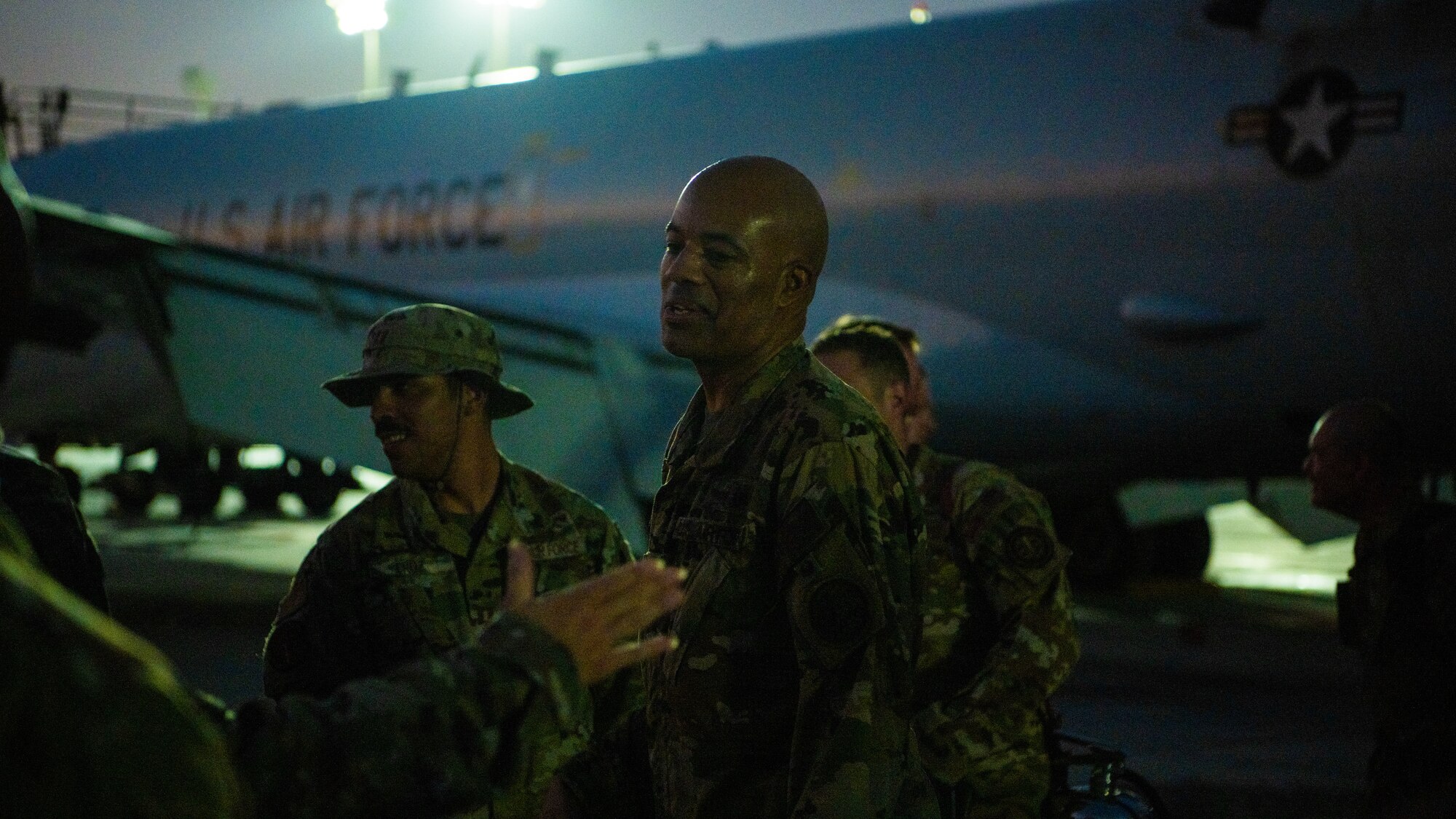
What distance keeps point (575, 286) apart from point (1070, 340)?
3.86 meters

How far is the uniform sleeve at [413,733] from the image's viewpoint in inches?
59.9

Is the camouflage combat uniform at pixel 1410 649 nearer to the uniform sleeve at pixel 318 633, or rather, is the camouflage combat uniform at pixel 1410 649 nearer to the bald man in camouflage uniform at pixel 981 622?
the bald man in camouflage uniform at pixel 981 622

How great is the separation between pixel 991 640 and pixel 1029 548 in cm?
23

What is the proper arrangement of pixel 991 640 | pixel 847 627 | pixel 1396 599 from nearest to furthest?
pixel 847 627 < pixel 991 640 < pixel 1396 599

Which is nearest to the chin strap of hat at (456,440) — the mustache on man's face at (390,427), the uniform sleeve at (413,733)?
the mustache on man's face at (390,427)

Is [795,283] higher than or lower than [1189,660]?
higher

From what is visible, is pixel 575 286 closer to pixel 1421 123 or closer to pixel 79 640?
pixel 1421 123

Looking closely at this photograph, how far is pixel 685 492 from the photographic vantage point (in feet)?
8.34

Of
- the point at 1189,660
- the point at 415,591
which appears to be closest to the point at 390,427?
the point at 415,591

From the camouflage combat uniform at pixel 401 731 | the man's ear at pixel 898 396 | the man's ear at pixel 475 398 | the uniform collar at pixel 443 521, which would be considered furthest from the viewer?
the man's ear at pixel 898 396

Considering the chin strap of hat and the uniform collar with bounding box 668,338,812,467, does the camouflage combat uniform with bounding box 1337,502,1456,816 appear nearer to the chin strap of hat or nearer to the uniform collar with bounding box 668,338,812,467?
the uniform collar with bounding box 668,338,812,467

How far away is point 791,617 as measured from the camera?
226 centimetres

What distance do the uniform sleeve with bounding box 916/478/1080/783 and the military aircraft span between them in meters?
6.35

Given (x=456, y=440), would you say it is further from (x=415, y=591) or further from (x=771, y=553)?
(x=771, y=553)
